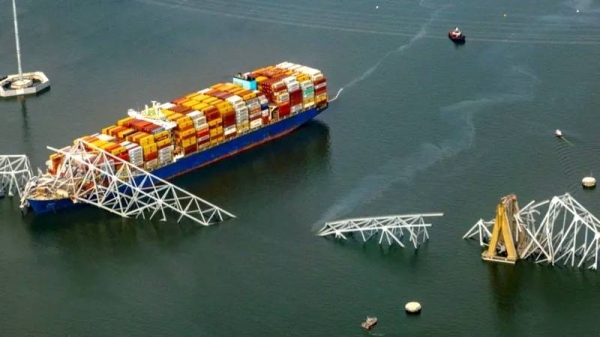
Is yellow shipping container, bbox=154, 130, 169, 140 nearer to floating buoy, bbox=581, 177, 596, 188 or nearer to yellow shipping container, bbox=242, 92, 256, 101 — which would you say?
yellow shipping container, bbox=242, 92, 256, 101

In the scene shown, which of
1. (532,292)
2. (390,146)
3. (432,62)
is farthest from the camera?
(432,62)

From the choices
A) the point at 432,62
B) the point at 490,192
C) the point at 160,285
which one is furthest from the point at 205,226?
the point at 432,62

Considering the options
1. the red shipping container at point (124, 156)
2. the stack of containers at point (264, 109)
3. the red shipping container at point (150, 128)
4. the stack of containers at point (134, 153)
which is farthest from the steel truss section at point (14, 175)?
the stack of containers at point (264, 109)

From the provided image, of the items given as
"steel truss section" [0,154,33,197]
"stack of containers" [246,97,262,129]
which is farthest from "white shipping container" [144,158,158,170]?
"stack of containers" [246,97,262,129]

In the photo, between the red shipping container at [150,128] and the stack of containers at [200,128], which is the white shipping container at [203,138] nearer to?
the stack of containers at [200,128]

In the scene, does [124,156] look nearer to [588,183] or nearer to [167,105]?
[167,105]

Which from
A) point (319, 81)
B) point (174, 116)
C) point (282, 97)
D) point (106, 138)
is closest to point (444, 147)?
point (319, 81)

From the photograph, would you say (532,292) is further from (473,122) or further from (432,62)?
(432,62)
